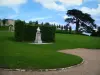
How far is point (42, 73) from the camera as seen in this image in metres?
9.66

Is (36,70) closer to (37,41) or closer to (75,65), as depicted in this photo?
(75,65)

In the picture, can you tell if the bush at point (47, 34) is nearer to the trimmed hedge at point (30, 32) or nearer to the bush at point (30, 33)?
the trimmed hedge at point (30, 32)

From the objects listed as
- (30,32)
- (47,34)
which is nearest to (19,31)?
(30,32)

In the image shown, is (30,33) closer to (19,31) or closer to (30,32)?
(30,32)

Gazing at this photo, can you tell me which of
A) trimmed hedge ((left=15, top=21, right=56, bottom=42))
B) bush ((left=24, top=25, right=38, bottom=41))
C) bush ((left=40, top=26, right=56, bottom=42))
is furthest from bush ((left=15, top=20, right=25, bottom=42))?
bush ((left=40, top=26, right=56, bottom=42))

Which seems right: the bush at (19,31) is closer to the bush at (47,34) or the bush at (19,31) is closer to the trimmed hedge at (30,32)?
the trimmed hedge at (30,32)

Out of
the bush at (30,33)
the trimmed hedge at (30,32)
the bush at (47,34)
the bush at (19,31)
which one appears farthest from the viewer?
the bush at (47,34)

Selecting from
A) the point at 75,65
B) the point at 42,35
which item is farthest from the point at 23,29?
the point at 75,65

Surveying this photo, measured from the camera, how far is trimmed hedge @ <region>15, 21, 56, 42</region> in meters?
27.5

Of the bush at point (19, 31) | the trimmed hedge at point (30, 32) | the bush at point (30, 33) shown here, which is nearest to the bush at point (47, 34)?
the trimmed hedge at point (30, 32)

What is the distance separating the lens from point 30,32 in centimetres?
2859

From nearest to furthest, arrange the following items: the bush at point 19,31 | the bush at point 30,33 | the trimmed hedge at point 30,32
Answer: the bush at point 19,31
the trimmed hedge at point 30,32
the bush at point 30,33

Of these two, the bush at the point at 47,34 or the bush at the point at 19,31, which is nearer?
the bush at the point at 19,31

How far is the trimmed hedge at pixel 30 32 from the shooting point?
27516 millimetres
